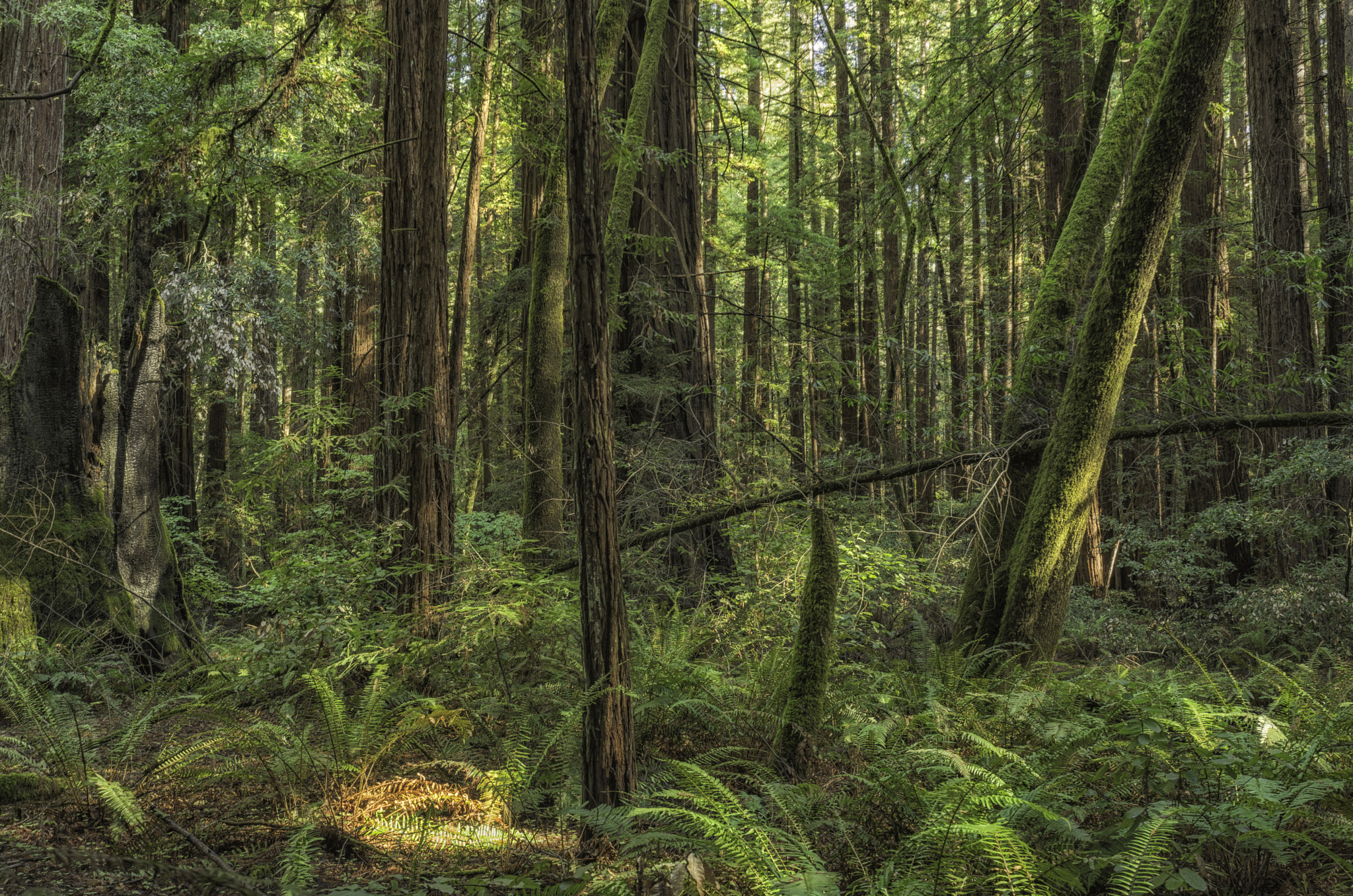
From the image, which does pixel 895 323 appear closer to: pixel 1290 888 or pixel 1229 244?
pixel 1290 888

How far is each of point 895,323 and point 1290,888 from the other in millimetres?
4862

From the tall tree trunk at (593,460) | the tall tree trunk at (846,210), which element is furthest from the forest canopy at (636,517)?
the tall tree trunk at (846,210)

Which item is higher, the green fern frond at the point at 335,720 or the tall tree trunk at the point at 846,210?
the tall tree trunk at the point at 846,210

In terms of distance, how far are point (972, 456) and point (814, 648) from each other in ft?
9.83

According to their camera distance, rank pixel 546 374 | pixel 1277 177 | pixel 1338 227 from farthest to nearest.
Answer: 1. pixel 1277 177
2. pixel 1338 227
3. pixel 546 374

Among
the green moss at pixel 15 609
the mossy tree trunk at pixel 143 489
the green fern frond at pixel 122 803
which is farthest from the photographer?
the mossy tree trunk at pixel 143 489

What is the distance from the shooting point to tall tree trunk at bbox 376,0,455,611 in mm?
5785

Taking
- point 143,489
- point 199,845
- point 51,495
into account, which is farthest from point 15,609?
point 199,845

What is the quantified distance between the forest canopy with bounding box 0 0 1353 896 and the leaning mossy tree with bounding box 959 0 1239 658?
0.13 feet

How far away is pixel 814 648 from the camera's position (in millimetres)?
4441

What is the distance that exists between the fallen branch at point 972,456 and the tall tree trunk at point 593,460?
3.04 metres

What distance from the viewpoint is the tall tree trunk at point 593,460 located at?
3273mm

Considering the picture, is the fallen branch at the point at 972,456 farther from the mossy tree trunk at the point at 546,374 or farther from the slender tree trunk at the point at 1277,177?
the slender tree trunk at the point at 1277,177

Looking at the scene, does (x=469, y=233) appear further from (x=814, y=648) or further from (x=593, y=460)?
(x=593, y=460)
